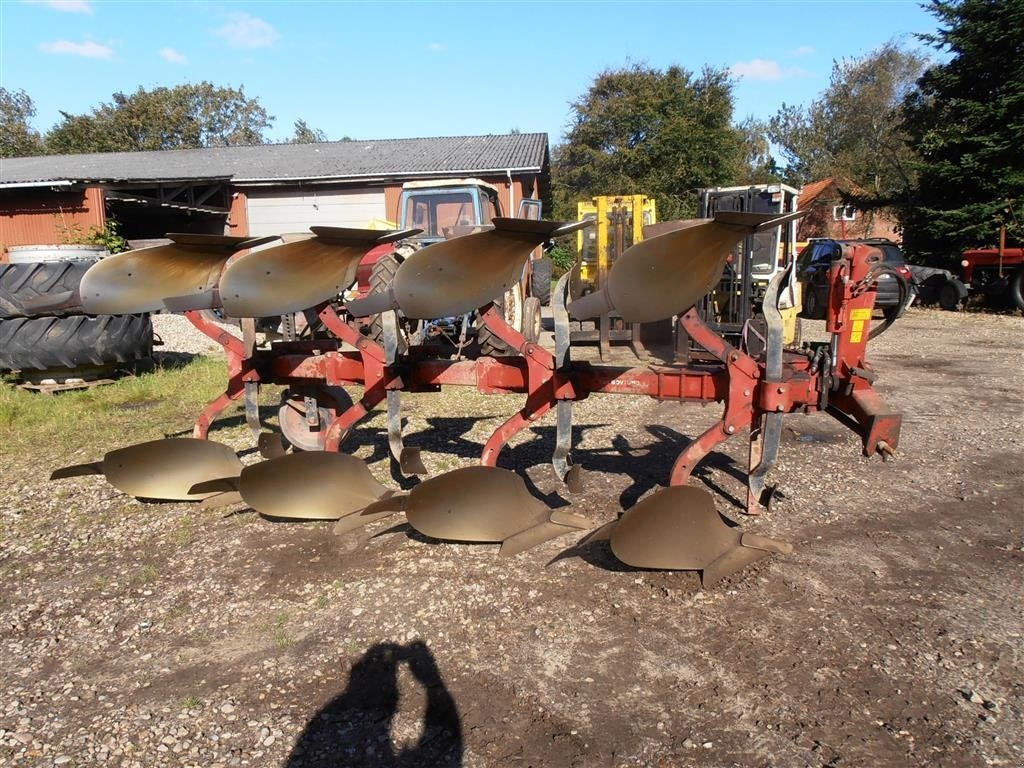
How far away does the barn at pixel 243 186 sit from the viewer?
16.2m

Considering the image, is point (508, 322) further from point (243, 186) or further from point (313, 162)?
point (313, 162)

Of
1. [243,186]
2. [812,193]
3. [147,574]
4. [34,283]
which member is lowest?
[147,574]

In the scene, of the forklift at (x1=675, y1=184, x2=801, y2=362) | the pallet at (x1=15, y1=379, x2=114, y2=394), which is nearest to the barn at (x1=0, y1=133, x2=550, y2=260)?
the forklift at (x1=675, y1=184, x2=801, y2=362)

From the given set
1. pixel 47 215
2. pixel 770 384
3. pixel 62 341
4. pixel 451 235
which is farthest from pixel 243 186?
pixel 770 384

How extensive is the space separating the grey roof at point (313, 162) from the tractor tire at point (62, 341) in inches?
430

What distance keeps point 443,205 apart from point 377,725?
23.4ft

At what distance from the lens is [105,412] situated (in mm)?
6219

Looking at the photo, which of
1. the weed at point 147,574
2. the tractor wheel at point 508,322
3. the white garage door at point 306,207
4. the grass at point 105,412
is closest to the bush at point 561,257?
the white garage door at point 306,207

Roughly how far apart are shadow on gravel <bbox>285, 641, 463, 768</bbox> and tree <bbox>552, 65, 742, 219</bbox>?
82.1 ft

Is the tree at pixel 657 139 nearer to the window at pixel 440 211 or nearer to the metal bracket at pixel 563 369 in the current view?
the window at pixel 440 211

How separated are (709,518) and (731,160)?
27.9 meters

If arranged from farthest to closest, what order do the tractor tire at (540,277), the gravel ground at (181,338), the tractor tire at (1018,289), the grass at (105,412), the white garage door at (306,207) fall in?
1. the white garage door at (306,207)
2. the tractor tire at (1018,289)
3. the tractor tire at (540,277)
4. the gravel ground at (181,338)
5. the grass at (105,412)

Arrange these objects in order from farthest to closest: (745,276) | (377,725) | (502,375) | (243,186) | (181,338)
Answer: (243,186) < (181,338) < (745,276) < (502,375) < (377,725)

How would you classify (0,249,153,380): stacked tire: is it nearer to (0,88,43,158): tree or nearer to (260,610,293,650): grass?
(260,610,293,650): grass
